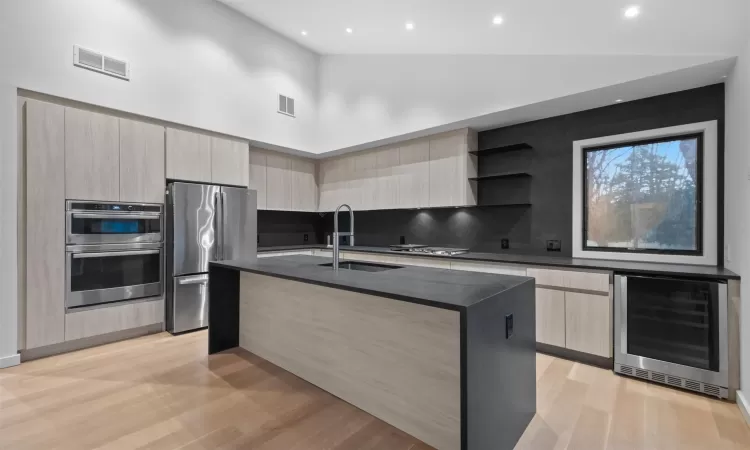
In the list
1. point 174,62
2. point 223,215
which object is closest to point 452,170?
point 223,215

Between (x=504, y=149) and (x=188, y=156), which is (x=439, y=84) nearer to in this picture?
(x=504, y=149)

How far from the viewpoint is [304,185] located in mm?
5746

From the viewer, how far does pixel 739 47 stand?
92.4 inches

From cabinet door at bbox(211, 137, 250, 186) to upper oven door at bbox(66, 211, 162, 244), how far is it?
860 mm

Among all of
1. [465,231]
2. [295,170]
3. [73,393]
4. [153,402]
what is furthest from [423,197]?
[73,393]

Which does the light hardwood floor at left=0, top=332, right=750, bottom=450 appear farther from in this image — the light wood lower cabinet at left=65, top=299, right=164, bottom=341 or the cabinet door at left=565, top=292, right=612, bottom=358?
the light wood lower cabinet at left=65, top=299, right=164, bottom=341

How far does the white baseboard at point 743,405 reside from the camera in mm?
2110

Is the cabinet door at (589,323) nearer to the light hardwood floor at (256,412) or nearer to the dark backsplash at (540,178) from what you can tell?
the light hardwood floor at (256,412)

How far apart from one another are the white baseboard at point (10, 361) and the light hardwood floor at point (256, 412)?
0.28 feet

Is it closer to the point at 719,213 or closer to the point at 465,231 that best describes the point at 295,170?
the point at 465,231

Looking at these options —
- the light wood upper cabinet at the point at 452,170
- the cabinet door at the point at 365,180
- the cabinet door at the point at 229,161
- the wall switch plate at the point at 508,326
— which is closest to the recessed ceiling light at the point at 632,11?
the light wood upper cabinet at the point at 452,170

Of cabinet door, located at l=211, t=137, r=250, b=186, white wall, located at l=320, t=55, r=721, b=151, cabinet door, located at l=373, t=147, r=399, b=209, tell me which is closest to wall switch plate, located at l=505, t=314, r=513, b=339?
white wall, located at l=320, t=55, r=721, b=151

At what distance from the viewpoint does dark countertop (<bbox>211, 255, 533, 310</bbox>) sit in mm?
1620

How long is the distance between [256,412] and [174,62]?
377cm
